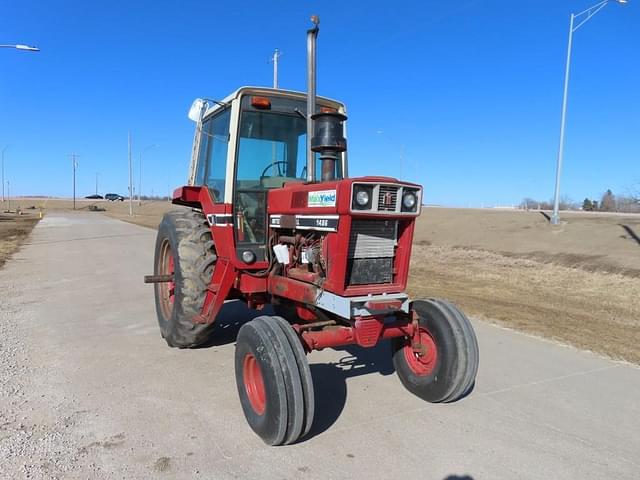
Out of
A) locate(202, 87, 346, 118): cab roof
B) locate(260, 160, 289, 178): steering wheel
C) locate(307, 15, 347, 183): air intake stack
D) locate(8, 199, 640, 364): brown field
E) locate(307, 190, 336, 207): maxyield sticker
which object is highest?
locate(202, 87, 346, 118): cab roof

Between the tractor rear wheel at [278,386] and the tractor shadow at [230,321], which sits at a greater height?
the tractor rear wheel at [278,386]

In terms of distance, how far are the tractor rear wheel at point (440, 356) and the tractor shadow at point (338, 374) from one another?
49 centimetres

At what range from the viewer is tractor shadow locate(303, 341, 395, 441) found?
12.4 ft

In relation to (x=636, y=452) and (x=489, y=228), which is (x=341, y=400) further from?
(x=489, y=228)

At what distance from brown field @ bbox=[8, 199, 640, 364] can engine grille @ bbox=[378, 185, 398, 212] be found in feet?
11.2

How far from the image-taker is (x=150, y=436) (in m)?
3.42

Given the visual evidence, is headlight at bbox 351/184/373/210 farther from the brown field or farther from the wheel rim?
the brown field

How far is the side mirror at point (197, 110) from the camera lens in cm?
561

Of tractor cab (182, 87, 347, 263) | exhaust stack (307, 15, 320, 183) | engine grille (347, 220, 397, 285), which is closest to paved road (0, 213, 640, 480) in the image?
engine grille (347, 220, 397, 285)

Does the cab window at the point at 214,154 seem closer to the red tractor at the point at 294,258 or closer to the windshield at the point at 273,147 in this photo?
the red tractor at the point at 294,258

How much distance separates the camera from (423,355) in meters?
4.24

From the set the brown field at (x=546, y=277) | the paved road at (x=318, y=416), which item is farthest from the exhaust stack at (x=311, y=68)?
the brown field at (x=546, y=277)

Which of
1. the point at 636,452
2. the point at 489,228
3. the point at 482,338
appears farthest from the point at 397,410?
the point at 489,228

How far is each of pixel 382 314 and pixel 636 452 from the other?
1.94m
